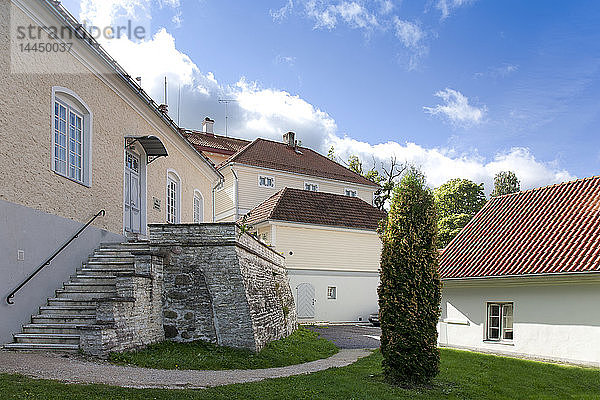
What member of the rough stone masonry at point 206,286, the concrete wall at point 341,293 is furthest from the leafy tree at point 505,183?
the rough stone masonry at point 206,286

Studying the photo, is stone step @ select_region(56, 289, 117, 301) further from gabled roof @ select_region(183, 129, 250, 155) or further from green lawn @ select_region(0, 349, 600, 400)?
gabled roof @ select_region(183, 129, 250, 155)

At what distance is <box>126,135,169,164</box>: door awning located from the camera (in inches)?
613

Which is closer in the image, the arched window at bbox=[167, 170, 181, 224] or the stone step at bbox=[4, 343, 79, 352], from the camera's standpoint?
the stone step at bbox=[4, 343, 79, 352]

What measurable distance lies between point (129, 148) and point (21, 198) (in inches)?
219

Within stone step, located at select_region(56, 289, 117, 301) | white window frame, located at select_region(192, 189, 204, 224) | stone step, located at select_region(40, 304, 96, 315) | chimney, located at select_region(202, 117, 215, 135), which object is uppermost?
chimney, located at select_region(202, 117, 215, 135)

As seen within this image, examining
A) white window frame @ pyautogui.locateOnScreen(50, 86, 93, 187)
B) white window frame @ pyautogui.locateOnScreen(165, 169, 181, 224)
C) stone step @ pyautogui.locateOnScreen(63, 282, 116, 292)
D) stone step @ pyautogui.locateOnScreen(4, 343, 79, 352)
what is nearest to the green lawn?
stone step @ pyautogui.locateOnScreen(4, 343, 79, 352)

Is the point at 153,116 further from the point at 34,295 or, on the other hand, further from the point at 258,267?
the point at 34,295

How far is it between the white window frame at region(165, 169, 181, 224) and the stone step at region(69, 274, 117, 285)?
707cm

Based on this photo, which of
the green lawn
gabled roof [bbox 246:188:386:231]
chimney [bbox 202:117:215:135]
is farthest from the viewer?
chimney [bbox 202:117:215:135]

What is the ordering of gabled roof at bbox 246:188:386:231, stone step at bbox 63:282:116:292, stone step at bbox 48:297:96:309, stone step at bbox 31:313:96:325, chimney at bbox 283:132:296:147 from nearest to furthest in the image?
stone step at bbox 31:313:96:325 < stone step at bbox 48:297:96:309 < stone step at bbox 63:282:116:292 < gabled roof at bbox 246:188:386:231 < chimney at bbox 283:132:296:147

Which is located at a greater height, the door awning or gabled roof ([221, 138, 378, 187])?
gabled roof ([221, 138, 378, 187])

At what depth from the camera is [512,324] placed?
53.4 feet

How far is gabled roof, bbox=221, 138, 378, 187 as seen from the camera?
35.9 meters

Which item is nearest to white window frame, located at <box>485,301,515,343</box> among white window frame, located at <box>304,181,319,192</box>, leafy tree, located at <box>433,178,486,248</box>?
white window frame, located at <box>304,181,319,192</box>
